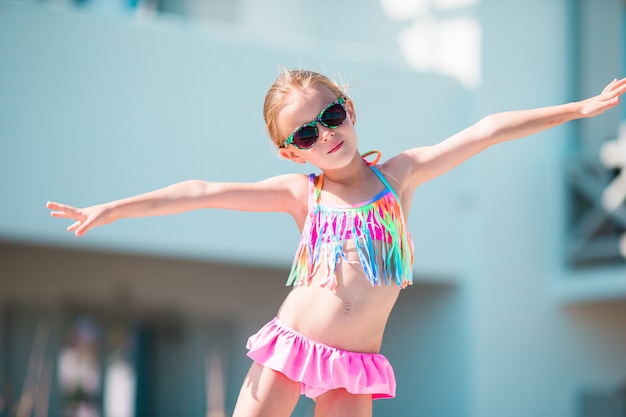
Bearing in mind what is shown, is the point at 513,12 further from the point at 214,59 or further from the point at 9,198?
the point at 9,198

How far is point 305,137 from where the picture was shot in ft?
10.4

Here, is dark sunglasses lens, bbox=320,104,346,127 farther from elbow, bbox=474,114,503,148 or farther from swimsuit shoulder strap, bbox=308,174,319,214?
elbow, bbox=474,114,503,148

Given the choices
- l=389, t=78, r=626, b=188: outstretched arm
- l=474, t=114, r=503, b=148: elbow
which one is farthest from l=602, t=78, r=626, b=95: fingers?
l=474, t=114, r=503, b=148: elbow

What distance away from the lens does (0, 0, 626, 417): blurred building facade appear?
28.5 ft

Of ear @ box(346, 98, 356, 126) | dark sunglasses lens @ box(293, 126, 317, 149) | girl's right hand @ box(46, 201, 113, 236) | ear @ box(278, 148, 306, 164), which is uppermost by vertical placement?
ear @ box(346, 98, 356, 126)

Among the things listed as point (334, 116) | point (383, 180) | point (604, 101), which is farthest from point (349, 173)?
point (604, 101)

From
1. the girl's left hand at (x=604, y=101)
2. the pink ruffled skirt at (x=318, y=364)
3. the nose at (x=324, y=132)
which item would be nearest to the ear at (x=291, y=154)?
the nose at (x=324, y=132)

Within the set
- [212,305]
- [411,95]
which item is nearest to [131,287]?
[212,305]

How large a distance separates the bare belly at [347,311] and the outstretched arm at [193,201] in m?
0.27

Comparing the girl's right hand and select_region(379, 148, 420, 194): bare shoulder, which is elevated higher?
select_region(379, 148, 420, 194): bare shoulder

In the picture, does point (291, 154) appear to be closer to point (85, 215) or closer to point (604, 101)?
point (85, 215)

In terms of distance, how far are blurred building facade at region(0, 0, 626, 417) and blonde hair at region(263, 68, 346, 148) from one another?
18.2ft

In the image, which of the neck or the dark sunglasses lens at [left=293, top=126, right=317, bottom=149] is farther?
the neck

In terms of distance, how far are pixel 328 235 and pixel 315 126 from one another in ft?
1.09
